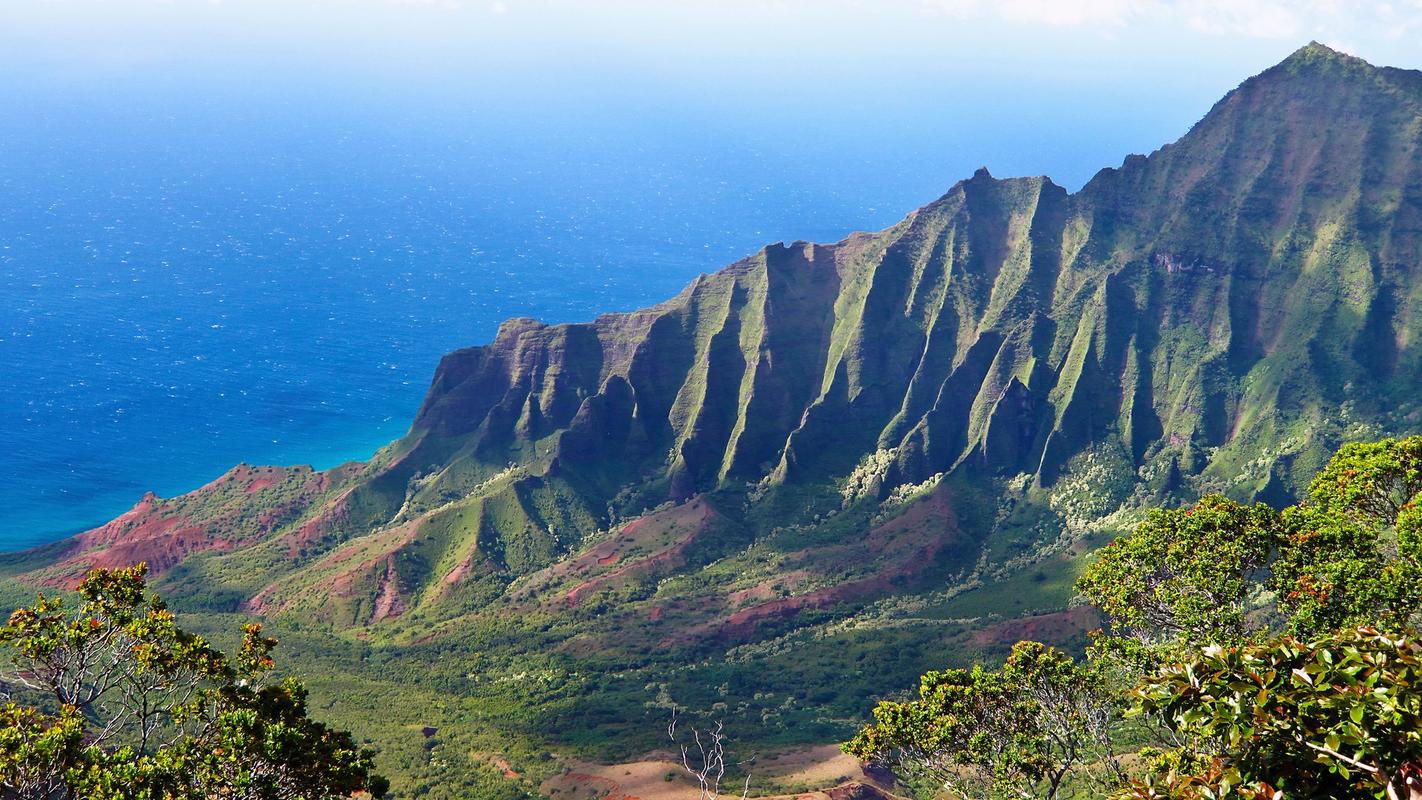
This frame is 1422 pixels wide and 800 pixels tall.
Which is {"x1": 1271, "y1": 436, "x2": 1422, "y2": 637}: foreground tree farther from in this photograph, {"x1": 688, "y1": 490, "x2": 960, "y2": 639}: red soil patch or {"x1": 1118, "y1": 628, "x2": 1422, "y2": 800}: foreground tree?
{"x1": 688, "y1": 490, "x2": 960, "y2": 639}: red soil patch

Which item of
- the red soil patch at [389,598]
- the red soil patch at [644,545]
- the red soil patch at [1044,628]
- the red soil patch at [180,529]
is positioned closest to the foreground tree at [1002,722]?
the red soil patch at [1044,628]

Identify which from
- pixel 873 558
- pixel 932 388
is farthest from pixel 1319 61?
pixel 873 558

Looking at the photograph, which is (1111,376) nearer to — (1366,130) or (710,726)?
(1366,130)

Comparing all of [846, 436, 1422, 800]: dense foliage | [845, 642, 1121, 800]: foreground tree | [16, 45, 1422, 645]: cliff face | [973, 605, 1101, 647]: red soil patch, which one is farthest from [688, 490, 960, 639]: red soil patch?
[845, 642, 1121, 800]: foreground tree

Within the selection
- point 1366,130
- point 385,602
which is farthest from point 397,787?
point 1366,130

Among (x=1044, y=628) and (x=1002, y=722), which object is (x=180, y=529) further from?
(x=1002, y=722)
